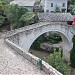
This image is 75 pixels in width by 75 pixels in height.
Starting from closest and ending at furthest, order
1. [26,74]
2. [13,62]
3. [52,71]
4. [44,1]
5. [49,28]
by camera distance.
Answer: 1. [52,71]
2. [26,74]
3. [13,62]
4. [49,28]
5. [44,1]

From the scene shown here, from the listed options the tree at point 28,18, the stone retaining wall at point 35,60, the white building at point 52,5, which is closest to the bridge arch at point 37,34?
the stone retaining wall at point 35,60

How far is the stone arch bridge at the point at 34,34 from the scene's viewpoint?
87.9ft

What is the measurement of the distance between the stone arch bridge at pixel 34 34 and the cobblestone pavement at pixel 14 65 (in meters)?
1.61

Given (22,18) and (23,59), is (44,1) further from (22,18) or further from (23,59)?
(23,59)

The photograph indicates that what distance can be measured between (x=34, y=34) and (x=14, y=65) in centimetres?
1093

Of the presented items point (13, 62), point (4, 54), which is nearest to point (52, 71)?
point (13, 62)

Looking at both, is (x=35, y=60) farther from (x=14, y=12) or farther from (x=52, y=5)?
(x=52, y=5)

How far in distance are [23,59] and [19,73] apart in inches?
105

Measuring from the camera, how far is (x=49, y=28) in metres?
31.9

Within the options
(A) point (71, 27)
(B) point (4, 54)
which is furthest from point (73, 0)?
(B) point (4, 54)

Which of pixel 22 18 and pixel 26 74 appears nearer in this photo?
pixel 26 74

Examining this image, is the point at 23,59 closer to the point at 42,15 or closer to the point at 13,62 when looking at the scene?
the point at 13,62

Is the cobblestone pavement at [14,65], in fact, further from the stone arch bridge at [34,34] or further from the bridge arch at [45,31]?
the bridge arch at [45,31]

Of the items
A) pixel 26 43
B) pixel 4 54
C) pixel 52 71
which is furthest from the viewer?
pixel 26 43
